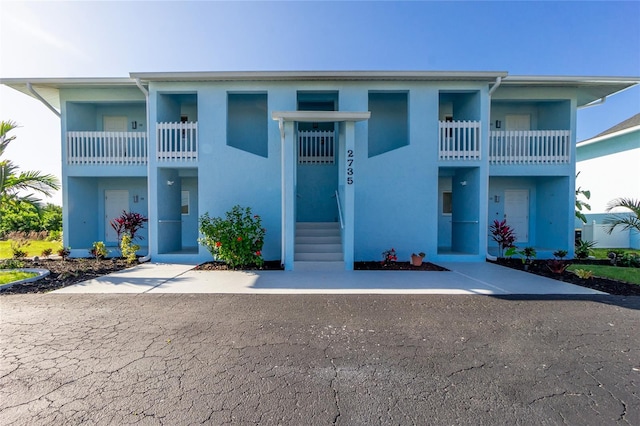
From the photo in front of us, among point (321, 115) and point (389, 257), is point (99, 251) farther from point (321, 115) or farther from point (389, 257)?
point (389, 257)

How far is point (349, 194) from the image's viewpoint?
24.2ft

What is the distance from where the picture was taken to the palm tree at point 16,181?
7.98 m

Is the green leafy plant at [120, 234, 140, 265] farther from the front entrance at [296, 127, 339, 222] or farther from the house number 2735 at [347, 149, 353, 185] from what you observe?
the house number 2735 at [347, 149, 353, 185]

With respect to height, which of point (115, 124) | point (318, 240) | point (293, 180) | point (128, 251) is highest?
point (115, 124)

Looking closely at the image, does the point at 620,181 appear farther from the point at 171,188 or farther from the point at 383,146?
the point at 171,188

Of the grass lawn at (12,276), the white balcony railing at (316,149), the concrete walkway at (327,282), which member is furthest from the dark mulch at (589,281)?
the grass lawn at (12,276)

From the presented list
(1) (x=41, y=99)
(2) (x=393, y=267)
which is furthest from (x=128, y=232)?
(2) (x=393, y=267)

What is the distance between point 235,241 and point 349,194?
3352 millimetres

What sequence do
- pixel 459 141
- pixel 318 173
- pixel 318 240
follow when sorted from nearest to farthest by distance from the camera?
pixel 318 240 → pixel 459 141 → pixel 318 173

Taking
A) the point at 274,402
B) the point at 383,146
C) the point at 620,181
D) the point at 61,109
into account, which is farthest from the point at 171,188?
the point at 620,181

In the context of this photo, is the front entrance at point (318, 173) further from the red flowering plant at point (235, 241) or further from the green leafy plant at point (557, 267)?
the green leafy plant at point (557, 267)

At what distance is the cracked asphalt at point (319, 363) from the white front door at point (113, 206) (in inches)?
271

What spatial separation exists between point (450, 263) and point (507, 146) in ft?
15.9

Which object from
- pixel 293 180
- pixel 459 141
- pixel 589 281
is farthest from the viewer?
pixel 459 141
